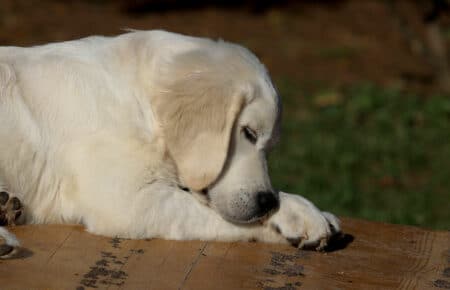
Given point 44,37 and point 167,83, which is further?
point 44,37

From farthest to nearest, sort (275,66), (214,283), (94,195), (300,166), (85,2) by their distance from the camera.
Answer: (85,2) → (275,66) → (300,166) → (94,195) → (214,283)

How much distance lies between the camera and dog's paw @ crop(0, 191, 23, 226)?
480 centimetres

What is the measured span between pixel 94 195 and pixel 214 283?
34.5 inches

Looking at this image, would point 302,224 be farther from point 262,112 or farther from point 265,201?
point 262,112

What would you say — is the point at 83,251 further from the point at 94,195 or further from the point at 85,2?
the point at 85,2

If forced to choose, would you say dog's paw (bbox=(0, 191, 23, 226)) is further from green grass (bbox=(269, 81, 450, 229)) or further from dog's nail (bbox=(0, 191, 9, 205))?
green grass (bbox=(269, 81, 450, 229))

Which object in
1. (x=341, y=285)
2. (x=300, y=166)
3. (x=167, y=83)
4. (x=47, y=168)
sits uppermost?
(x=167, y=83)

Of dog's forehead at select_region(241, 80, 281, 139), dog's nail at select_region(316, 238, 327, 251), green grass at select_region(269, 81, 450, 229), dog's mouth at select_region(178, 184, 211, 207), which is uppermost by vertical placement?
dog's forehead at select_region(241, 80, 281, 139)

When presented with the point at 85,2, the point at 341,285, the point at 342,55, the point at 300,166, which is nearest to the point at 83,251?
the point at 341,285

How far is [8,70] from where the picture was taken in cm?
496

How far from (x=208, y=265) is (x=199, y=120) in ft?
2.61

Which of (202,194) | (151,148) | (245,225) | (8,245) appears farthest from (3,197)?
(245,225)

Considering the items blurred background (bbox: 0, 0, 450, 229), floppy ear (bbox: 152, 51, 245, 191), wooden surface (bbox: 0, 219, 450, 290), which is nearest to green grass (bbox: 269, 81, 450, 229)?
blurred background (bbox: 0, 0, 450, 229)

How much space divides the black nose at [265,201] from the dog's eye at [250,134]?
0.29 metres
